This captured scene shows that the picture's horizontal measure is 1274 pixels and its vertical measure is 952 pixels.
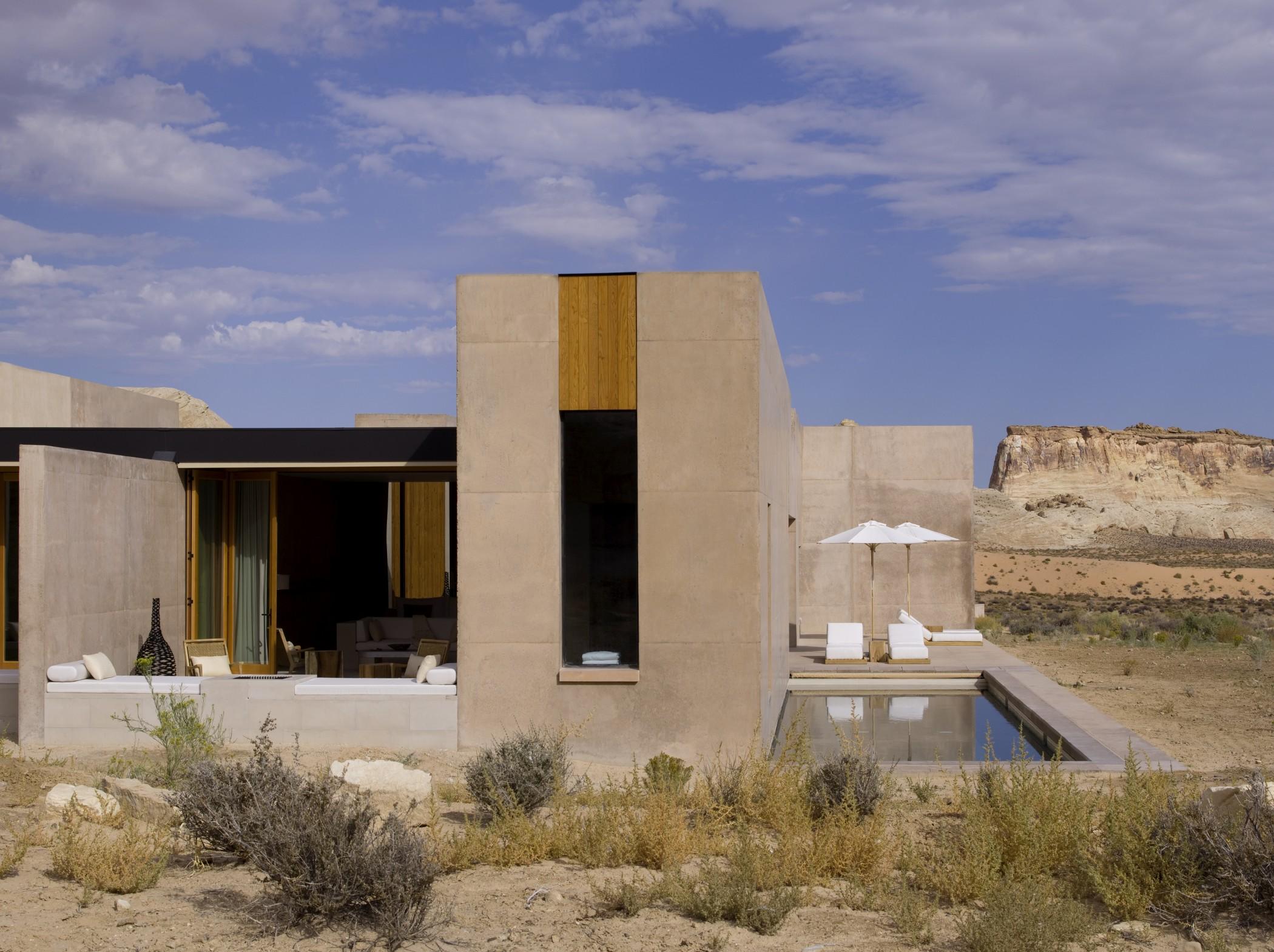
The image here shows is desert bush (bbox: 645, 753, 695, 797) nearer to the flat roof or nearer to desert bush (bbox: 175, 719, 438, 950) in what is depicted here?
desert bush (bbox: 175, 719, 438, 950)

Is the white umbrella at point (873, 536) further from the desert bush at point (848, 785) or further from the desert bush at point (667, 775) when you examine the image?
the desert bush at point (848, 785)

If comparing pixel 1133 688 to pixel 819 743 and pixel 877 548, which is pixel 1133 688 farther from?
pixel 877 548

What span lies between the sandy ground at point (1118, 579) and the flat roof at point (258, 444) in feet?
128

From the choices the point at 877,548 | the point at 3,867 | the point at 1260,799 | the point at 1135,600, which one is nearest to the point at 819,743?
the point at 1260,799

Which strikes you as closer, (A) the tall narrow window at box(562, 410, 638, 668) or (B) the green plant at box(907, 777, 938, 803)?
(B) the green plant at box(907, 777, 938, 803)

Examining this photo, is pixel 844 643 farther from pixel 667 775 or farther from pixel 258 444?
pixel 667 775

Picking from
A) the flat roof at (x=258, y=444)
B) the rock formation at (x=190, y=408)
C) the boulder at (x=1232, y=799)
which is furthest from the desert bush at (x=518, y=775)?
the rock formation at (x=190, y=408)

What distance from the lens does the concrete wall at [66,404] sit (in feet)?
49.4

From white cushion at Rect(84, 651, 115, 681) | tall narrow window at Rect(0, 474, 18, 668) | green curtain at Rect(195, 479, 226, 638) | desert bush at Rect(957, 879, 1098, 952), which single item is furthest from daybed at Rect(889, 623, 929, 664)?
desert bush at Rect(957, 879, 1098, 952)

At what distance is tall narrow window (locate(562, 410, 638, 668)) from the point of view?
10.1 meters

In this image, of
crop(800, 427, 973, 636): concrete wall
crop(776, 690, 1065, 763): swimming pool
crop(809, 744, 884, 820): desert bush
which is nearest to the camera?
crop(809, 744, 884, 820): desert bush

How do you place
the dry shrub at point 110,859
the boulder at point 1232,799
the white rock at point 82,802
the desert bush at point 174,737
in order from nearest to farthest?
the dry shrub at point 110,859, the boulder at point 1232,799, the white rock at point 82,802, the desert bush at point 174,737

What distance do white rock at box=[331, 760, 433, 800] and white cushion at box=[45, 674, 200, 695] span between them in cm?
286

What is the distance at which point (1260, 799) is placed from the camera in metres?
6.00
